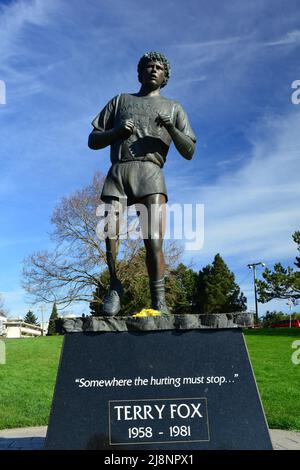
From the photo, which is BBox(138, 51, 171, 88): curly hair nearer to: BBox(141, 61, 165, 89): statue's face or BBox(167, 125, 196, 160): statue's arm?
BBox(141, 61, 165, 89): statue's face

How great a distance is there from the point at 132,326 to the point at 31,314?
7035 centimetres

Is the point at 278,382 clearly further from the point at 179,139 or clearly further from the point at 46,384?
the point at 179,139

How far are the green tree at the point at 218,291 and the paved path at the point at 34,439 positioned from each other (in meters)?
35.8

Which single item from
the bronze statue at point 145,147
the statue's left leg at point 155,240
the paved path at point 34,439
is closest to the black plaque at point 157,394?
the bronze statue at point 145,147

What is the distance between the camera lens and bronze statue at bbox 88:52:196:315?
4797 millimetres

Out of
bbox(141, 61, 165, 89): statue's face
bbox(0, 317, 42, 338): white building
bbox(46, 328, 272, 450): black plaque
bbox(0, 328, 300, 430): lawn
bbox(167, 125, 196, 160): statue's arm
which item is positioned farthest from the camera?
bbox(0, 317, 42, 338): white building

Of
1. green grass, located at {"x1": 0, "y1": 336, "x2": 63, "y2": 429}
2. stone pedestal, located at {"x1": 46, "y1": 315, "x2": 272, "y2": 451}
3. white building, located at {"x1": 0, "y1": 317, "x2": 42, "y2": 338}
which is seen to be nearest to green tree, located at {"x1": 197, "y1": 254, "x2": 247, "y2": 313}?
white building, located at {"x1": 0, "y1": 317, "x2": 42, "y2": 338}

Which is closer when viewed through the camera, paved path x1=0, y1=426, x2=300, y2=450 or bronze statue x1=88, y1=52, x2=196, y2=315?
bronze statue x1=88, y1=52, x2=196, y2=315

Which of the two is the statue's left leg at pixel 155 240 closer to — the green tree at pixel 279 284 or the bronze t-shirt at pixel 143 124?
the bronze t-shirt at pixel 143 124

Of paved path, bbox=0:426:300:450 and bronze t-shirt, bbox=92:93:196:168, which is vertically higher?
bronze t-shirt, bbox=92:93:196:168

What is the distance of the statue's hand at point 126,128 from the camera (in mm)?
4809

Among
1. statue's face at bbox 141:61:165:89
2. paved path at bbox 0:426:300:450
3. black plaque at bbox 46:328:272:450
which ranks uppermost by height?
statue's face at bbox 141:61:165:89

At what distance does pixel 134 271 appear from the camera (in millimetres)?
25047

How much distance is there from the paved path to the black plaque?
1.46 m
